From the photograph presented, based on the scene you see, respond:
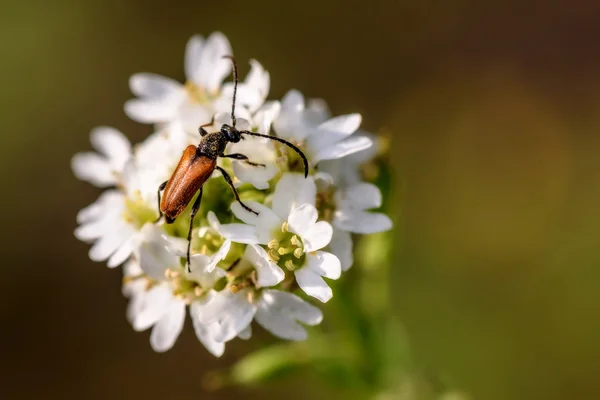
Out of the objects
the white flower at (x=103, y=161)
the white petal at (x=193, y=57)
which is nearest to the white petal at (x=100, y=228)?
the white flower at (x=103, y=161)

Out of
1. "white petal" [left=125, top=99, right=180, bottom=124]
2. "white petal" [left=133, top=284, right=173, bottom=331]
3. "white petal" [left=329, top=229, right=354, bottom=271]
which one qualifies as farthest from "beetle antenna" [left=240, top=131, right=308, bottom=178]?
"white petal" [left=133, top=284, right=173, bottom=331]

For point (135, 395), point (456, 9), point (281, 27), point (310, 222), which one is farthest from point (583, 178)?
point (135, 395)

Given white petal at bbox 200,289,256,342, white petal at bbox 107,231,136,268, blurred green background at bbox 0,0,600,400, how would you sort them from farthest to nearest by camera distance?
blurred green background at bbox 0,0,600,400, white petal at bbox 107,231,136,268, white petal at bbox 200,289,256,342

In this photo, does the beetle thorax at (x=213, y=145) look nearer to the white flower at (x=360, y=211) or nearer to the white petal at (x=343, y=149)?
the white petal at (x=343, y=149)

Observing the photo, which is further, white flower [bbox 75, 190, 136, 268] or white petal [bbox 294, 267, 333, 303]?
white flower [bbox 75, 190, 136, 268]

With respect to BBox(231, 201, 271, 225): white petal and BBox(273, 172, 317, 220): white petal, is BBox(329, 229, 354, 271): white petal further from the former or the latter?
BBox(231, 201, 271, 225): white petal

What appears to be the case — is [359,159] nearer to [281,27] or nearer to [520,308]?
[520,308]

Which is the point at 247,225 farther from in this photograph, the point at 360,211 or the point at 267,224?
the point at 360,211
